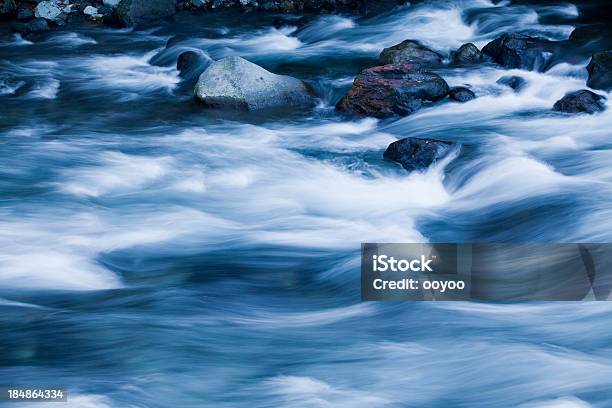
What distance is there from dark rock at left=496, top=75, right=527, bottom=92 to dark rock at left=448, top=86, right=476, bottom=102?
67 centimetres

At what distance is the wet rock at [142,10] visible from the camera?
14.5 metres

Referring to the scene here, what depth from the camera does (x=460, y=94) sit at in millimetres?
9961

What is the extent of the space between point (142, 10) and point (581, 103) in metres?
8.21

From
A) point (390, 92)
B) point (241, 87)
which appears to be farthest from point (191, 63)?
point (390, 92)

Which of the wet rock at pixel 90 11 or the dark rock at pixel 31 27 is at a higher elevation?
the wet rock at pixel 90 11

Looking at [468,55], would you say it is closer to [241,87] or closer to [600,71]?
[600,71]

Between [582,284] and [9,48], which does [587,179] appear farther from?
[9,48]

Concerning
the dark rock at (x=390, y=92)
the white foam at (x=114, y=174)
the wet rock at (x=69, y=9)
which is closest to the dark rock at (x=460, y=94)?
the dark rock at (x=390, y=92)

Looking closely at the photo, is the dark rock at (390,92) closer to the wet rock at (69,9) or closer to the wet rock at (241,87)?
the wet rock at (241,87)

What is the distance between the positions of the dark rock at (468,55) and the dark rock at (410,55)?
9.4 inches

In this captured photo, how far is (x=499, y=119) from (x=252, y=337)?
5.19 metres

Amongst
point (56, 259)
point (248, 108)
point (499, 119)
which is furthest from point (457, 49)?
point (56, 259)

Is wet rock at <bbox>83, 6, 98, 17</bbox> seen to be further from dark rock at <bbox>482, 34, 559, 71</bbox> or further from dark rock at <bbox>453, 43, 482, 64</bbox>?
dark rock at <bbox>482, 34, 559, 71</bbox>

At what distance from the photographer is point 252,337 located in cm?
531
